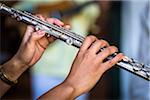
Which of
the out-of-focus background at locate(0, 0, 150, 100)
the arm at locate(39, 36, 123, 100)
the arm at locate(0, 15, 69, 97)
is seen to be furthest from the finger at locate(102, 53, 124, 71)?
the out-of-focus background at locate(0, 0, 150, 100)

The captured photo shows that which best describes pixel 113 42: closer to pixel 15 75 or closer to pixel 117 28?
pixel 117 28

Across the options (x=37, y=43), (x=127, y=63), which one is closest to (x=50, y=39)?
(x=37, y=43)

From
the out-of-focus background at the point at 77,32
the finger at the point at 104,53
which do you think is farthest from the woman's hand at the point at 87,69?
the out-of-focus background at the point at 77,32

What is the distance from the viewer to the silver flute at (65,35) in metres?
1.08

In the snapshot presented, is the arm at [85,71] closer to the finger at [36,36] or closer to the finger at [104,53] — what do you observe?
the finger at [104,53]

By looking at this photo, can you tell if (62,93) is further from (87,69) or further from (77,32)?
(77,32)

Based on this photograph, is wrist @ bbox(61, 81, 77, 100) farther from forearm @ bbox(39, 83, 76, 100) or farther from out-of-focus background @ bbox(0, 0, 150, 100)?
out-of-focus background @ bbox(0, 0, 150, 100)

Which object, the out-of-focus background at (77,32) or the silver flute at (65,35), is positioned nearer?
the silver flute at (65,35)

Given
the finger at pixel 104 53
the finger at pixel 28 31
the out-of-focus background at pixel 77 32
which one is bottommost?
the finger at pixel 104 53

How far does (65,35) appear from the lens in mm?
1152

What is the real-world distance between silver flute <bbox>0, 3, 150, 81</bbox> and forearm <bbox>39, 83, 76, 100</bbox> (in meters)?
0.12

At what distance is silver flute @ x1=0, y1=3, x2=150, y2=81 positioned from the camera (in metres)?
1.08

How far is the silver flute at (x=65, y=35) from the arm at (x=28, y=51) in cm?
3

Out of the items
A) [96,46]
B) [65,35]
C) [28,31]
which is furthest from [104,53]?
[28,31]
